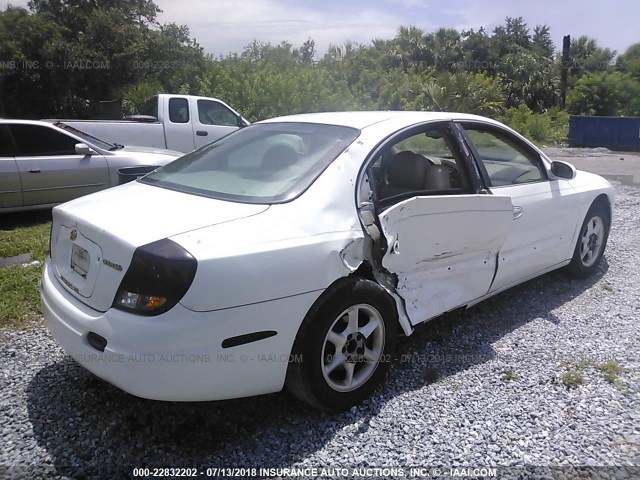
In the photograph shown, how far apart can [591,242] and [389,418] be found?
308 centimetres

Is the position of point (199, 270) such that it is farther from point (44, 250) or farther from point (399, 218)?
point (44, 250)

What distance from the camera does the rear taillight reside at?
2.21 m

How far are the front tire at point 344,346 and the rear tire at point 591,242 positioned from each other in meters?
2.52

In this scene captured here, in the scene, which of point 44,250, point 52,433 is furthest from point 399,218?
point 44,250

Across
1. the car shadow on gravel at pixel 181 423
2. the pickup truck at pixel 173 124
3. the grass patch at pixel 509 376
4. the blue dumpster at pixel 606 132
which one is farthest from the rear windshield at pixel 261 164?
the blue dumpster at pixel 606 132

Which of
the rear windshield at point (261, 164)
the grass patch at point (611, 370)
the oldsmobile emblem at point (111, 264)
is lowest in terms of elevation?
the grass patch at point (611, 370)

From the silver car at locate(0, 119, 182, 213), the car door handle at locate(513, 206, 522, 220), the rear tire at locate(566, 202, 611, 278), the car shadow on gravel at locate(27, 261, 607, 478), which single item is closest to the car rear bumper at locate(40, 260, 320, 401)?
the car shadow on gravel at locate(27, 261, 607, 478)

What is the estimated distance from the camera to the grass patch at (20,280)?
388 cm

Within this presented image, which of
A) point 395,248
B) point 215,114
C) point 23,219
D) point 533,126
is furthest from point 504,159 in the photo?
point 533,126

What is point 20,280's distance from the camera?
4.45m

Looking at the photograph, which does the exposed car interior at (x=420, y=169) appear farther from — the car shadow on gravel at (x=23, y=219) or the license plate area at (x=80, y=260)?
the car shadow on gravel at (x=23, y=219)

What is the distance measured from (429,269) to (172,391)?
5.47 ft

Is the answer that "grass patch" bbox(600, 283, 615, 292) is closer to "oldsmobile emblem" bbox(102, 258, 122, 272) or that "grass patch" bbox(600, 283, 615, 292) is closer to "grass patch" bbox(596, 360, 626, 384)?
"grass patch" bbox(596, 360, 626, 384)

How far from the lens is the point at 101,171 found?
7.06 m
